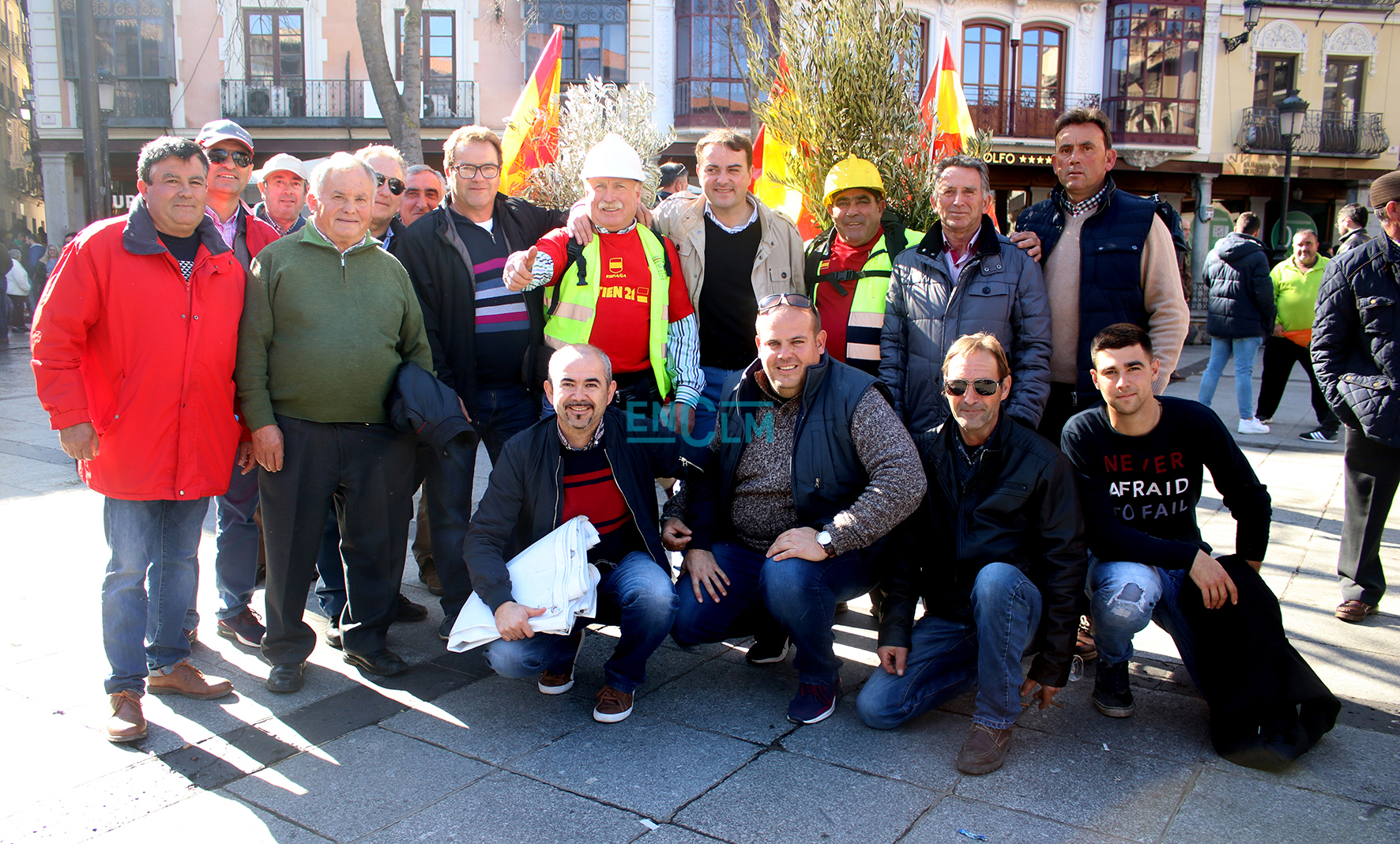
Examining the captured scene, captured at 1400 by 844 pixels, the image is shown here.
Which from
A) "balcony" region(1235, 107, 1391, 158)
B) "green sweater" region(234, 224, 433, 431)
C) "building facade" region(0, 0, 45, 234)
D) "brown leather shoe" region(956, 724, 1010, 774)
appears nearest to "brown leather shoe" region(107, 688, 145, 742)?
"green sweater" region(234, 224, 433, 431)

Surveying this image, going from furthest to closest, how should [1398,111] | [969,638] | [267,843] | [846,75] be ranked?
[1398,111]
[846,75]
[969,638]
[267,843]

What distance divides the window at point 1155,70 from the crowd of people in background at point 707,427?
21.4 meters

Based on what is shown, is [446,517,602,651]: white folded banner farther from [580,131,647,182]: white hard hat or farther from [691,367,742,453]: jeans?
[580,131,647,182]: white hard hat

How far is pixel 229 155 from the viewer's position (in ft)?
13.7

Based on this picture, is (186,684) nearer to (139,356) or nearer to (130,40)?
(139,356)

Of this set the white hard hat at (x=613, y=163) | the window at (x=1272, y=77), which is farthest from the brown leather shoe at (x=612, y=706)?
the window at (x=1272, y=77)

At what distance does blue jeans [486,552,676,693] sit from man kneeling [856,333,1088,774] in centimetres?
78

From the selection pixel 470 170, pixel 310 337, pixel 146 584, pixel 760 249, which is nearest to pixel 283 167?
pixel 470 170

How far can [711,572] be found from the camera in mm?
3623

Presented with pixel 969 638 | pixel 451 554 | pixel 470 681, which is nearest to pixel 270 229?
pixel 451 554

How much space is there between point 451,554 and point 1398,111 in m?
29.0

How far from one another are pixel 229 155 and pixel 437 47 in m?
19.3

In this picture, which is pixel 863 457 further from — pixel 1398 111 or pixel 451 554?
pixel 1398 111

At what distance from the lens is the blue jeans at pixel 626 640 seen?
339cm
